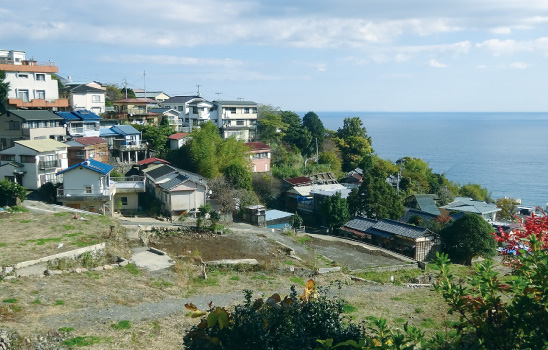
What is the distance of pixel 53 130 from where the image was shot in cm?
3503

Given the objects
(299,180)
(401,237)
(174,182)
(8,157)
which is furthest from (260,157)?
(8,157)

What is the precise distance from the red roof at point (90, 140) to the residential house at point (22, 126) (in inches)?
87.9

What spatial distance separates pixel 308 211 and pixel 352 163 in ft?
57.1

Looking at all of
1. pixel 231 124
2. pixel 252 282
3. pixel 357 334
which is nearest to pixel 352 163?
pixel 231 124

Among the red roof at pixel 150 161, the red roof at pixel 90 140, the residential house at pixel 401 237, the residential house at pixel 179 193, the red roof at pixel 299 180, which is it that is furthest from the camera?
the red roof at pixel 299 180

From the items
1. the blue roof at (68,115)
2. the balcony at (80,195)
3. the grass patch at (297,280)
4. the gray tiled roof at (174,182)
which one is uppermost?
the blue roof at (68,115)

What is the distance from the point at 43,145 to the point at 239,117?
24.3 m

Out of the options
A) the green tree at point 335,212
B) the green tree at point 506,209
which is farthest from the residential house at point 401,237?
the green tree at point 506,209

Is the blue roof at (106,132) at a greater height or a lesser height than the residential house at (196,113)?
lesser

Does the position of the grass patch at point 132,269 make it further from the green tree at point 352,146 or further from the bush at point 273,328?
the green tree at point 352,146

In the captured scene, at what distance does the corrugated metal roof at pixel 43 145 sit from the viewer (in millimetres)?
29828

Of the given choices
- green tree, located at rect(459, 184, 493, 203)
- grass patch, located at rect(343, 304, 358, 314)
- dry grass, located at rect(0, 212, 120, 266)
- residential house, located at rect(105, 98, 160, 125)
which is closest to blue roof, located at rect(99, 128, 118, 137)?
residential house, located at rect(105, 98, 160, 125)

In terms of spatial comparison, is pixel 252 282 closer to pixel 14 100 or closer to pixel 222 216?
pixel 222 216

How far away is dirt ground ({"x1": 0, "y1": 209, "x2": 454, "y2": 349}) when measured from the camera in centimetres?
1159
